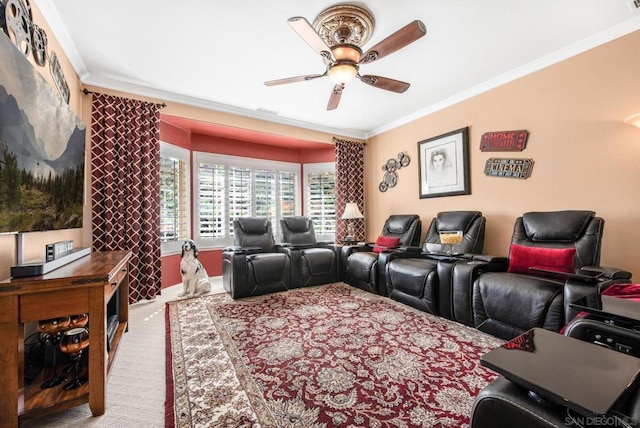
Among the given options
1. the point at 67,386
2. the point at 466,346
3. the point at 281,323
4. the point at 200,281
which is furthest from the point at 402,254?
the point at 67,386

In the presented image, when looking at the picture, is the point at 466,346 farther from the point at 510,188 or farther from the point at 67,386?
the point at 67,386

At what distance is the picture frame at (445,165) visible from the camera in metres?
3.47

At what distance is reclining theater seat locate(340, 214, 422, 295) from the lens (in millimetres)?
3400

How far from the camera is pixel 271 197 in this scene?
5.02m

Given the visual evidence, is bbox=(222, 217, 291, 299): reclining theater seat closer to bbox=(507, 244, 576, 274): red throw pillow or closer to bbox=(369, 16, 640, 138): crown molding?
bbox=(507, 244, 576, 274): red throw pillow

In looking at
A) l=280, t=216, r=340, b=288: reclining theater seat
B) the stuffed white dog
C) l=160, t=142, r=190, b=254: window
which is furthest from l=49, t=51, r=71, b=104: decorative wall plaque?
l=280, t=216, r=340, b=288: reclining theater seat

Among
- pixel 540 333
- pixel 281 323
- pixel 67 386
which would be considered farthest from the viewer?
pixel 281 323

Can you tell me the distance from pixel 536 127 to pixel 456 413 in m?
2.94

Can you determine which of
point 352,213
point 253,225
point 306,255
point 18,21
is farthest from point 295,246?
point 18,21

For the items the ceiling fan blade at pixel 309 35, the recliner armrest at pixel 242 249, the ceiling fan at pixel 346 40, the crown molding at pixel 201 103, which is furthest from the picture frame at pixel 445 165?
the recliner armrest at pixel 242 249

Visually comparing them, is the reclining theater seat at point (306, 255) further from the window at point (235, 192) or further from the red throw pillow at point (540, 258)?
the red throw pillow at point (540, 258)

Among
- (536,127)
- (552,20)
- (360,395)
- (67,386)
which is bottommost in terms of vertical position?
(360,395)

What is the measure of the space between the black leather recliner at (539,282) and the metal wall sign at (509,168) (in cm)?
59

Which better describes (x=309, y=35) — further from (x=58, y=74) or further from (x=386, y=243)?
(x=386, y=243)
